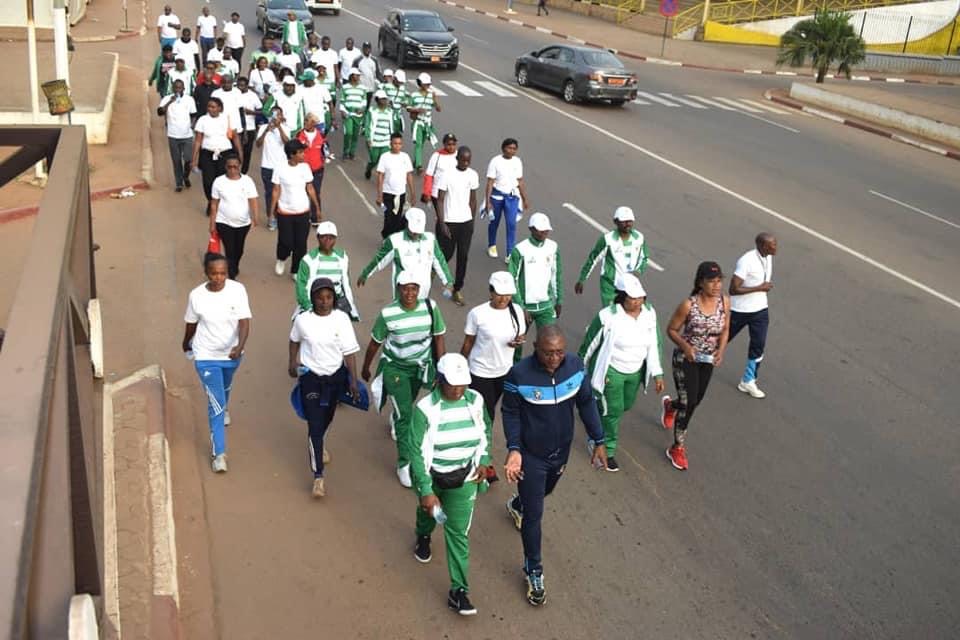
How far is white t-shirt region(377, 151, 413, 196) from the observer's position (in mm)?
11867

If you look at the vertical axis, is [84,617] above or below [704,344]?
above

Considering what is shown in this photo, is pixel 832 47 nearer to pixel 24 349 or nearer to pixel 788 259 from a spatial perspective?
pixel 788 259

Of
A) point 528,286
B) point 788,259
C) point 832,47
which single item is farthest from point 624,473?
point 832,47

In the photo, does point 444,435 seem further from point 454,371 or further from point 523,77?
point 523,77

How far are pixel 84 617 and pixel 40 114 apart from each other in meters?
15.4

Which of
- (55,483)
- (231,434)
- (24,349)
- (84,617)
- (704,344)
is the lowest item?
(231,434)

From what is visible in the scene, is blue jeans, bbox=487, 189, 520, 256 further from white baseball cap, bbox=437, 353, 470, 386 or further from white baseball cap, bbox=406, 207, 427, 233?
white baseball cap, bbox=437, 353, 470, 386

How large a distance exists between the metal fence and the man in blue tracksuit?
277 cm

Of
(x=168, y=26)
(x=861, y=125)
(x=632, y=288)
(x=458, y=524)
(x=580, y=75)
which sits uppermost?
(x=168, y=26)

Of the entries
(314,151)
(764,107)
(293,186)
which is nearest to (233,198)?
(293,186)

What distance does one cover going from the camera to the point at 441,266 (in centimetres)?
848

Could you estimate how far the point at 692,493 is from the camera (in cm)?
721

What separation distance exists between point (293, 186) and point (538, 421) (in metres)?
5.89

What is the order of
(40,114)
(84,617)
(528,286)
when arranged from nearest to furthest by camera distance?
(84,617)
(528,286)
(40,114)
